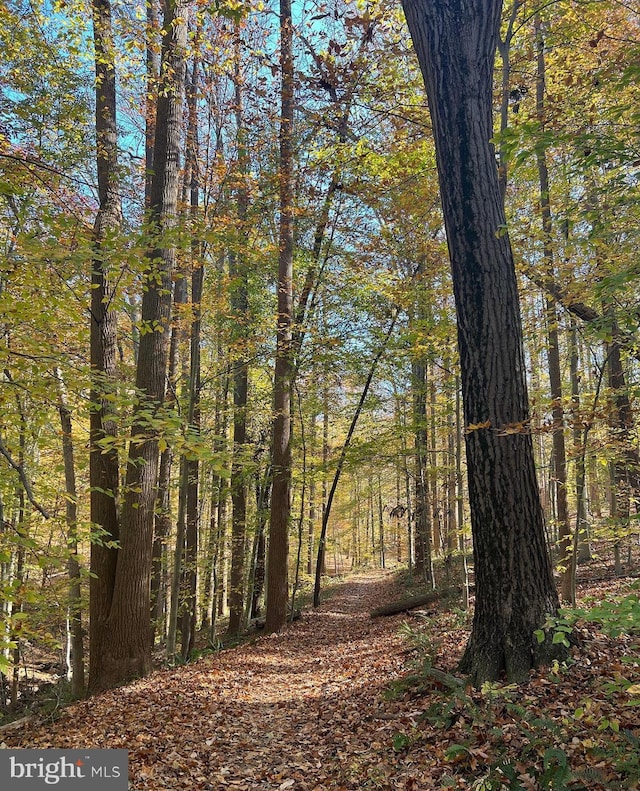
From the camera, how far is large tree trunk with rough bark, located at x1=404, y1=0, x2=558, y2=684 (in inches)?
168

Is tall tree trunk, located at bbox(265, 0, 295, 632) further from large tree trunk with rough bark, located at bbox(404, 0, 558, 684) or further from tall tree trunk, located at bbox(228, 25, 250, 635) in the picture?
large tree trunk with rough bark, located at bbox(404, 0, 558, 684)

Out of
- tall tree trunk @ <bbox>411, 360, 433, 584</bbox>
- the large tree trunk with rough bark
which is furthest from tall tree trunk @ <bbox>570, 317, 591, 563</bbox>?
tall tree trunk @ <bbox>411, 360, 433, 584</bbox>

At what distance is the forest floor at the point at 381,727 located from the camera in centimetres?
329

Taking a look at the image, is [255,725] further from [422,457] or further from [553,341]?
[422,457]

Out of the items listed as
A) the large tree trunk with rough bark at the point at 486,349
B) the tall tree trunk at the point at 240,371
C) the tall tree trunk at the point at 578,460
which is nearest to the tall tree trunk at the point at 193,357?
the tall tree trunk at the point at 240,371

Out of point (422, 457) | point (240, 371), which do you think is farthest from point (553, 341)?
point (240, 371)

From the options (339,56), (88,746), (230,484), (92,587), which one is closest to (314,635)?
(230,484)

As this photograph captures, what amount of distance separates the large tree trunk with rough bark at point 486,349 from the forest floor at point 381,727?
19.3 inches

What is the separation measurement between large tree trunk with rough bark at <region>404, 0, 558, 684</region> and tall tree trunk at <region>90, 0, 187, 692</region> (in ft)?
13.5

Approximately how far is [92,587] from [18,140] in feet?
20.5

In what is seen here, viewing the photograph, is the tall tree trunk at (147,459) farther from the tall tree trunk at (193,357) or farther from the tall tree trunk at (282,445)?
the tall tree trunk at (282,445)

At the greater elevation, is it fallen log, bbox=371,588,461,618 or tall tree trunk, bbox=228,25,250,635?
tall tree trunk, bbox=228,25,250,635

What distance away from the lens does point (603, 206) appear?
3965mm

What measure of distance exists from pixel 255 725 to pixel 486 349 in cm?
461
